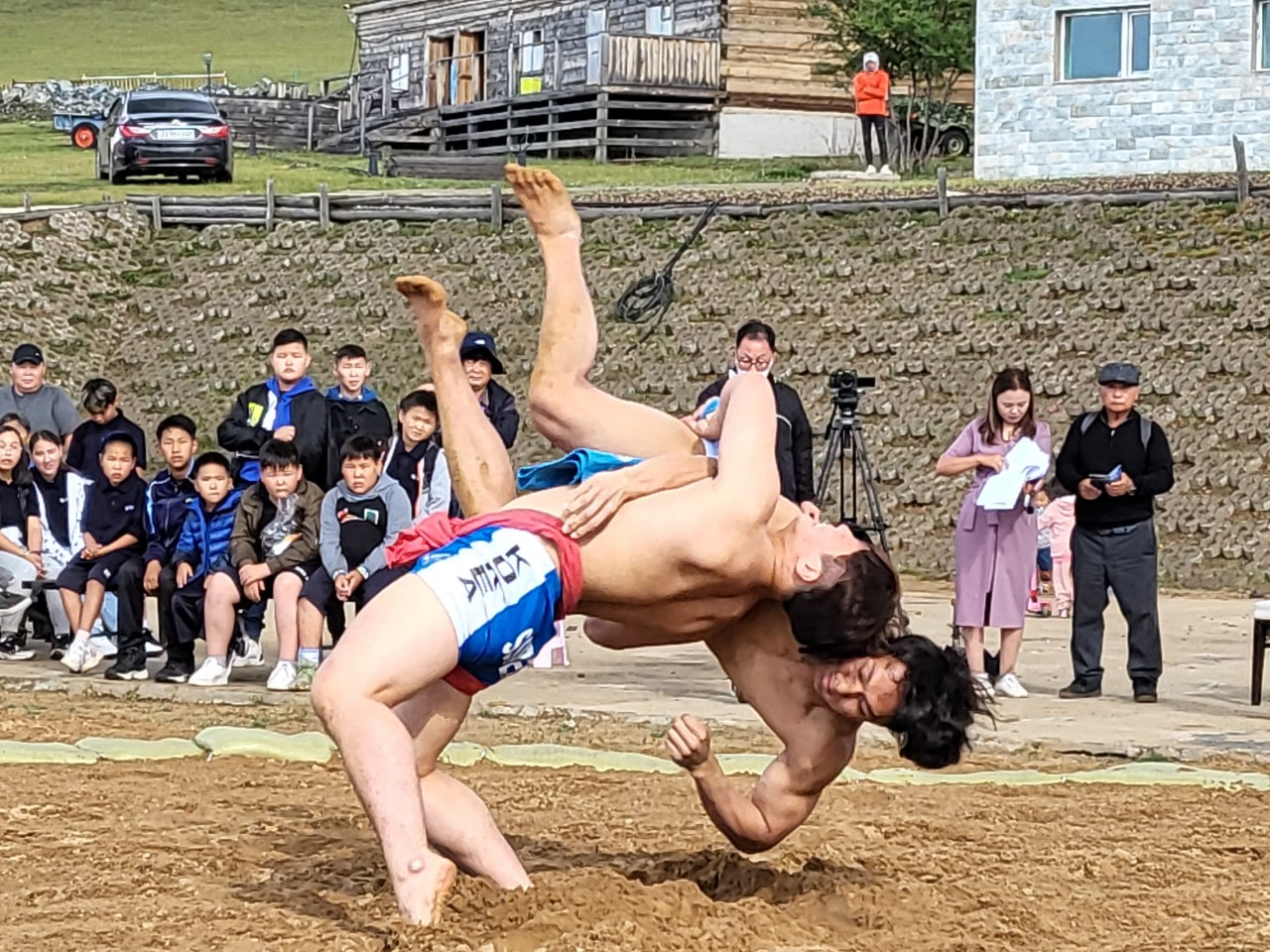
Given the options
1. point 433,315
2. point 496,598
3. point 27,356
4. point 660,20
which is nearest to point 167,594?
point 27,356

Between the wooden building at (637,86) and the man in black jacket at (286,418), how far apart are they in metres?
21.5

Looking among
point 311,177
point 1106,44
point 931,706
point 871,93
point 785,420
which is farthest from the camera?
point 311,177

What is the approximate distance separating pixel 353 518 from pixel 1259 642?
390 cm

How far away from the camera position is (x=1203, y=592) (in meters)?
13.9

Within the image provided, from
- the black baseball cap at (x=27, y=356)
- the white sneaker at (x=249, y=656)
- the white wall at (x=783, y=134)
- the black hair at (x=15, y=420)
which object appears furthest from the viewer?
the white wall at (x=783, y=134)

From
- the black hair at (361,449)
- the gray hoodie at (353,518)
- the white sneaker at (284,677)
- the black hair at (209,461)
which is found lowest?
the white sneaker at (284,677)

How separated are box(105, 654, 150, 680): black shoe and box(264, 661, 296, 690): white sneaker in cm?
77

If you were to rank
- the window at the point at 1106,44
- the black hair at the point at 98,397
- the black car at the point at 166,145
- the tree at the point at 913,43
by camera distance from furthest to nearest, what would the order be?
the tree at the point at 913,43 → the black car at the point at 166,145 → the window at the point at 1106,44 → the black hair at the point at 98,397

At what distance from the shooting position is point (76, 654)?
9.59 m

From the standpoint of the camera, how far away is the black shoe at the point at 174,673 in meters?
9.21

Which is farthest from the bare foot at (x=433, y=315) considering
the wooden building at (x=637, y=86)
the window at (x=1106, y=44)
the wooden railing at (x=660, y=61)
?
the wooden railing at (x=660, y=61)

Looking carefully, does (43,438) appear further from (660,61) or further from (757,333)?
(660,61)

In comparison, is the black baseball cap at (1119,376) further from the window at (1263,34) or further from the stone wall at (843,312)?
the window at (1263,34)

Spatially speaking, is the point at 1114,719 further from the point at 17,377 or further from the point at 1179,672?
the point at 17,377
